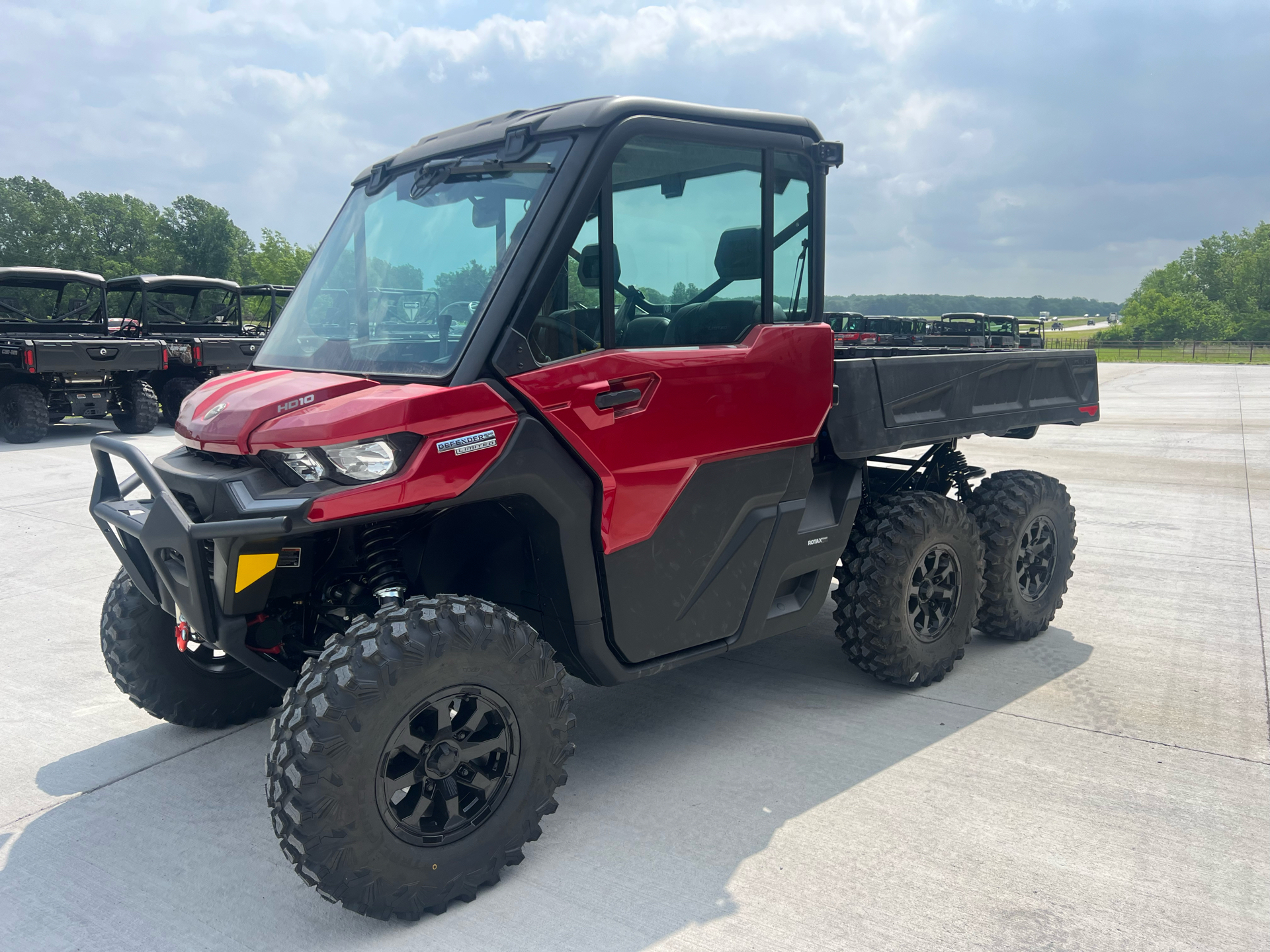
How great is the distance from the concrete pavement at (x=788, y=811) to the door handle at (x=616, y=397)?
142cm

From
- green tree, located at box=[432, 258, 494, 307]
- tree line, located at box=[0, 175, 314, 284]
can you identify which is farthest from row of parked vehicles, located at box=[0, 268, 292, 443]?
tree line, located at box=[0, 175, 314, 284]

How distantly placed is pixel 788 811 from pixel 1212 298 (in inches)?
4862

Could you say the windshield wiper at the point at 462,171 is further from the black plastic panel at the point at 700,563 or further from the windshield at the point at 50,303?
the windshield at the point at 50,303

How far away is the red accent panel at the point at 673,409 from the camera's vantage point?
302 centimetres

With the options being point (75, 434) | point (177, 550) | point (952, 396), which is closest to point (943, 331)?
point (952, 396)

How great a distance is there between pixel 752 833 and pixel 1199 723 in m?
2.20

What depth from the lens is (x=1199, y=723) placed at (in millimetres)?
4074

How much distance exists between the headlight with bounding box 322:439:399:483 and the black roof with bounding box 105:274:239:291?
16061 millimetres

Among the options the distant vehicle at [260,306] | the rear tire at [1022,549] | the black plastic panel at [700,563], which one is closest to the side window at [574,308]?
the black plastic panel at [700,563]

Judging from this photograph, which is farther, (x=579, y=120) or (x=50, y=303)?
(x=50, y=303)

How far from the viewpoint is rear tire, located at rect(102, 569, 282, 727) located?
3.71m

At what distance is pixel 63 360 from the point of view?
45.7 feet

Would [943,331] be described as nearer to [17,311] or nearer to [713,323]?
[713,323]

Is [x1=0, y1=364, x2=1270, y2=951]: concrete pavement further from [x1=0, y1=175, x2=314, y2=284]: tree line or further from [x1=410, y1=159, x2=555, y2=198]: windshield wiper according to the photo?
[x1=0, y1=175, x2=314, y2=284]: tree line
